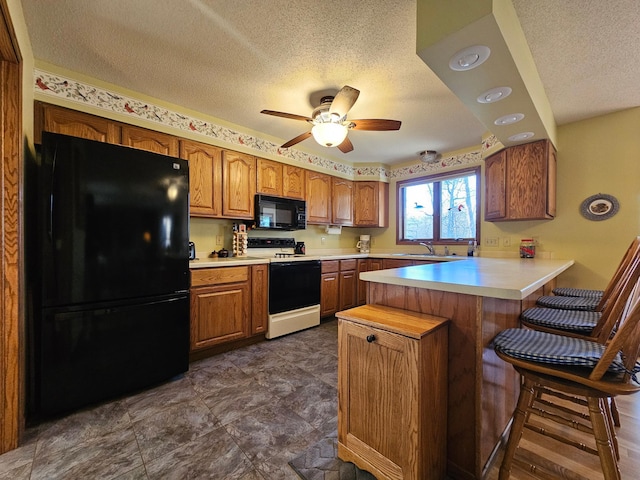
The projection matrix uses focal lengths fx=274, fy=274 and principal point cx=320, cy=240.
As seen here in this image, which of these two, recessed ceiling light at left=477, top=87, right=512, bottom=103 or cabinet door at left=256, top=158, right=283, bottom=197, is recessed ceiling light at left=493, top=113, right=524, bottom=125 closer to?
recessed ceiling light at left=477, top=87, right=512, bottom=103

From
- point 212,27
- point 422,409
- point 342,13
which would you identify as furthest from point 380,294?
point 212,27

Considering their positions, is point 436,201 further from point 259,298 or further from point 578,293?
point 259,298

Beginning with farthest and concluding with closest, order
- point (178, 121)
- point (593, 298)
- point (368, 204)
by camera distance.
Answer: point (368, 204) < point (178, 121) < point (593, 298)

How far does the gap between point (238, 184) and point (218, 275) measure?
1.07m

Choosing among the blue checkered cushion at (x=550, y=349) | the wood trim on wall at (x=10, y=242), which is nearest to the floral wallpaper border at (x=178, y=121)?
the wood trim on wall at (x=10, y=242)

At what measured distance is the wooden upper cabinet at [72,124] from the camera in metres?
2.00

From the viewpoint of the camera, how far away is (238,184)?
3.03m

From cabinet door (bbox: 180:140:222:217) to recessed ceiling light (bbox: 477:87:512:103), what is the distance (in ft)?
7.79

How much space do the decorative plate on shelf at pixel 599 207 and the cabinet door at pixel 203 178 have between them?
12.0 feet

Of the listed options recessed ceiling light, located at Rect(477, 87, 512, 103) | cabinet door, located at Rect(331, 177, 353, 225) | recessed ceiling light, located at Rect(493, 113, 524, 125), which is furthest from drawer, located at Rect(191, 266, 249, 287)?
recessed ceiling light, located at Rect(493, 113, 524, 125)

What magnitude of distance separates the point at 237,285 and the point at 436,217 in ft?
9.91

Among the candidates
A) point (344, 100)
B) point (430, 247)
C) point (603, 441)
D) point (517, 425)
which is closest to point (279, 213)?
point (344, 100)

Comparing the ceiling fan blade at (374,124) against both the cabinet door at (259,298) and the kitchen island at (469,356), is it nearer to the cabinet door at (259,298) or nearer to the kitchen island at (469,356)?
the kitchen island at (469,356)

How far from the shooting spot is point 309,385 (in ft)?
6.57
